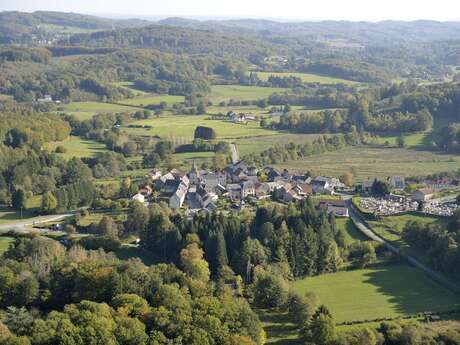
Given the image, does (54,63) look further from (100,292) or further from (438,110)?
(100,292)

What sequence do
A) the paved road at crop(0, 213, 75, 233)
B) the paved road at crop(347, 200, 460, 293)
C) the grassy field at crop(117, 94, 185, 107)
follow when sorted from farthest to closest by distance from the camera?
the grassy field at crop(117, 94, 185, 107) < the paved road at crop(0, 213, 75, 233) < the paved road at crop(347, 200, 460, 293)

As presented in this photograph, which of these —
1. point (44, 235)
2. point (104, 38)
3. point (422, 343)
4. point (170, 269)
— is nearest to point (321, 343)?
point (422, 343)

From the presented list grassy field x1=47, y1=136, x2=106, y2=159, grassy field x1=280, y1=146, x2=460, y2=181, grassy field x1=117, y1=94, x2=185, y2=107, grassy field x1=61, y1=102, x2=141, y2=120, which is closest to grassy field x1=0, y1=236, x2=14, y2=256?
grassy field x1=47, y1=136, x2=106, y2=159

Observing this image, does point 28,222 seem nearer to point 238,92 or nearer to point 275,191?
point 275,191

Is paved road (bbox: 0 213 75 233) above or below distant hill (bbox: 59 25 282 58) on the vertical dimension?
below

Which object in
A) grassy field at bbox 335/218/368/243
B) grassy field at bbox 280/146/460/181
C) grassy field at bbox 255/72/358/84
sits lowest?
grassy field at bbox 280/146/460/181

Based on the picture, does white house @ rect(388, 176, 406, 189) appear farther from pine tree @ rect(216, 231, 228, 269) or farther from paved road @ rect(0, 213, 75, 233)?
paved road @ rect(0, 213, 75, 233)

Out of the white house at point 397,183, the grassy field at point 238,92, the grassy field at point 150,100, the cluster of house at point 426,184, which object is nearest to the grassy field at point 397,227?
the cluster of house at point 426,184
